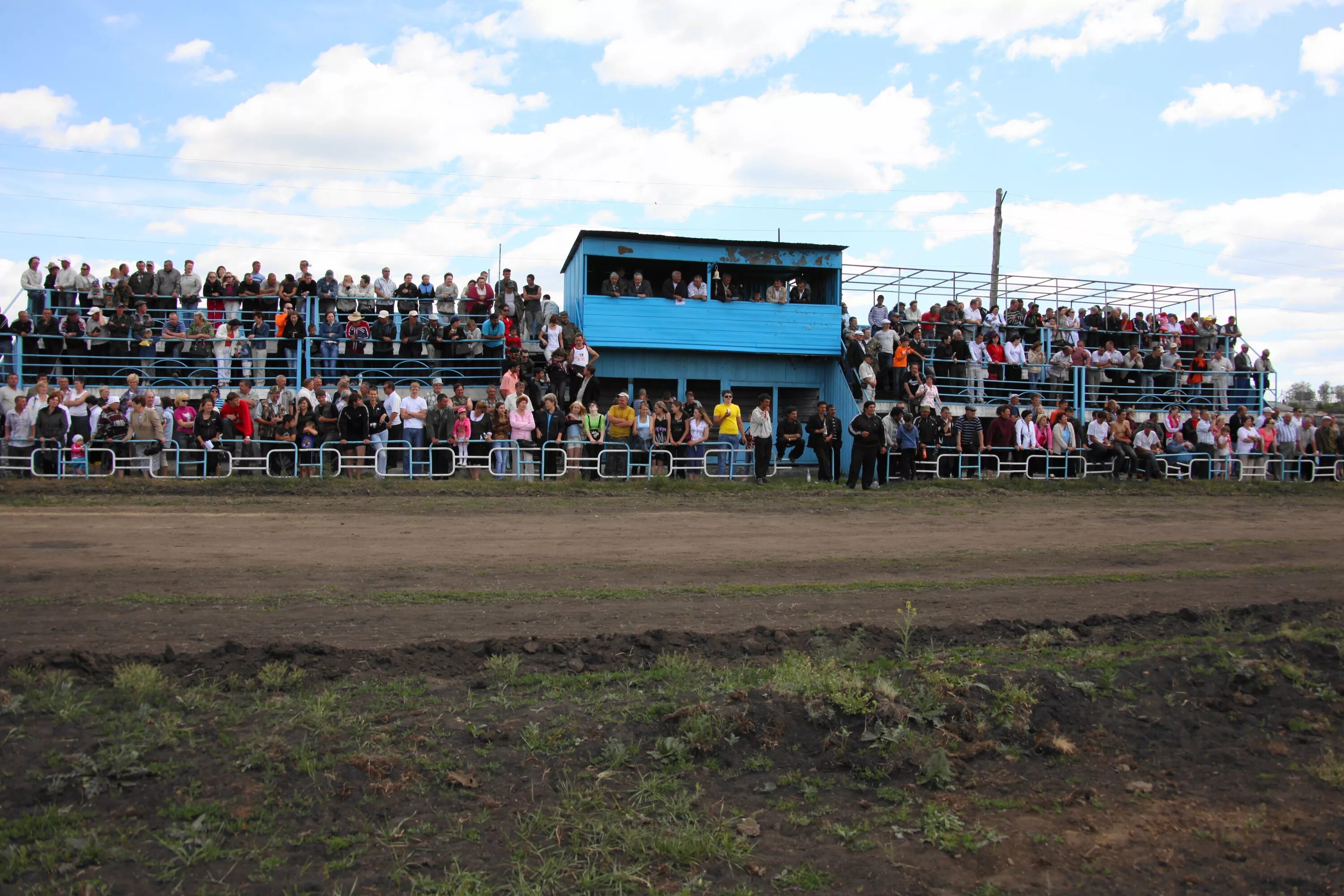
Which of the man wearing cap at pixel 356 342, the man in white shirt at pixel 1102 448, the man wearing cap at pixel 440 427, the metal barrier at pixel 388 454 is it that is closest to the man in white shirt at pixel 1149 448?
the man in white shirt at pixel 1102 448

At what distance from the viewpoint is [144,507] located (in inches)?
612

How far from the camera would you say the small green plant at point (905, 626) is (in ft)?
26.0

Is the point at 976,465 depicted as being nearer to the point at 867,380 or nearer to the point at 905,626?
the point at 867,380

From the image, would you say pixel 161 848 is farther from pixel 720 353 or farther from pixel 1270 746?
pixel 720 353

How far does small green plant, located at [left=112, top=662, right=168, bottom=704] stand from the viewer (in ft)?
21.0

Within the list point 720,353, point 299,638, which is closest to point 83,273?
point 720,353

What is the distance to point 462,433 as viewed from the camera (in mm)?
19703

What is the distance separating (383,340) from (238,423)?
12.4 feet

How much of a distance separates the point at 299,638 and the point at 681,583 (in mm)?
4291

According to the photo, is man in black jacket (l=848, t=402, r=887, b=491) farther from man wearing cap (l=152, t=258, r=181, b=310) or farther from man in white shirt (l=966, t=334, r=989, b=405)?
man wearing cap (l=152, t=258, r=181, b=310)

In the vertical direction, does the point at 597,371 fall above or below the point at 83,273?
below

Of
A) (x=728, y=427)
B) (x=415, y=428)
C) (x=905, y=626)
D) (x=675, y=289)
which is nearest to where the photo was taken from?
(x=905, y=626)

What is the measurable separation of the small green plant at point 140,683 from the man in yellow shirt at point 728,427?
51.1ft

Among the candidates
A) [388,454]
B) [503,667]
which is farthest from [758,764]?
[388,454]
